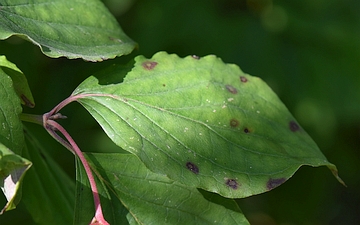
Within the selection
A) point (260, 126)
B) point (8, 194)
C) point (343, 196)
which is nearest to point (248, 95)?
point (260, 126)

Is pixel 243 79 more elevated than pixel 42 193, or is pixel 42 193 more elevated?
pixel 243 79

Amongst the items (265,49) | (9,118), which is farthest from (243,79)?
(265,49)

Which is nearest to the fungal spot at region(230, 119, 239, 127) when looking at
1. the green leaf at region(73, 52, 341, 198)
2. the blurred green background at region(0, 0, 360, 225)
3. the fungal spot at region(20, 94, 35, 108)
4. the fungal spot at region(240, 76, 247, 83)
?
the green leaf at region(73, 52, 341, 198)

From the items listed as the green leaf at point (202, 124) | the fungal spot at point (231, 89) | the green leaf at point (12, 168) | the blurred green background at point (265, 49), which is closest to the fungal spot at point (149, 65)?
the green leaf at point (202, 124)

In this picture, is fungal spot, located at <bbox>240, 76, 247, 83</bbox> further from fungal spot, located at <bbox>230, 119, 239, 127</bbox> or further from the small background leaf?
the small background leaf

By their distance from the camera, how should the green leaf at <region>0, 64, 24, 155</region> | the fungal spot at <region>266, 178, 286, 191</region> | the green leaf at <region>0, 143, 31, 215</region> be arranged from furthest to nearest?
the fungal spot at <region>266, 178, 286, 191</region> < the green leaf at <region>0, 64, 24, 155</region> < the green leaf at <region>0, 143, 31, 215</region>

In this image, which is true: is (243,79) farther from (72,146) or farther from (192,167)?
(72,146)

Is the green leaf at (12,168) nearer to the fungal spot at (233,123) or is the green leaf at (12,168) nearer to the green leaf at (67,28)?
the green leaf at (67,28)
